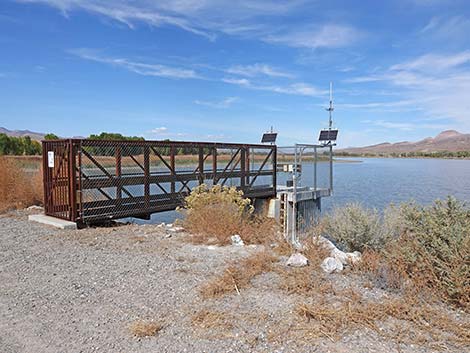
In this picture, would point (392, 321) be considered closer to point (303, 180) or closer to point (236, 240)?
point (236, 240)

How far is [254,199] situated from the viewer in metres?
14.2

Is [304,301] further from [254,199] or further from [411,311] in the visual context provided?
[254,199]

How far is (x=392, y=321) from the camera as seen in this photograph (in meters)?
3.70

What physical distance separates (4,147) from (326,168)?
3490 centimetres

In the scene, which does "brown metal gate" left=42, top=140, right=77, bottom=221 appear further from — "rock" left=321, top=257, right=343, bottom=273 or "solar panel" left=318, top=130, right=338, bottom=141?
"solar panel" left=318, top=130, right=338, bottom=141

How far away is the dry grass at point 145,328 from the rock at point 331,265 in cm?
258

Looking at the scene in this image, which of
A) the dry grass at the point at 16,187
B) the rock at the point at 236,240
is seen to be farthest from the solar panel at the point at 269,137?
the rock at the point at 236,240

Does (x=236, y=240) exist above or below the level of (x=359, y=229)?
above

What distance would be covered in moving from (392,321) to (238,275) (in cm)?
200

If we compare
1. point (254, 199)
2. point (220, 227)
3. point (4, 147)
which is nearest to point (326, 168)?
point (254, 199)

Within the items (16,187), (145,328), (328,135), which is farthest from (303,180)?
(145,328)

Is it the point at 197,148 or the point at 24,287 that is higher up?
the point at 197,148

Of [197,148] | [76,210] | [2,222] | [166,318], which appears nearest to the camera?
[166,318]

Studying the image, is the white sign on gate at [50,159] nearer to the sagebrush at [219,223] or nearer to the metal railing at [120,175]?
the metal railing at [120,175]
